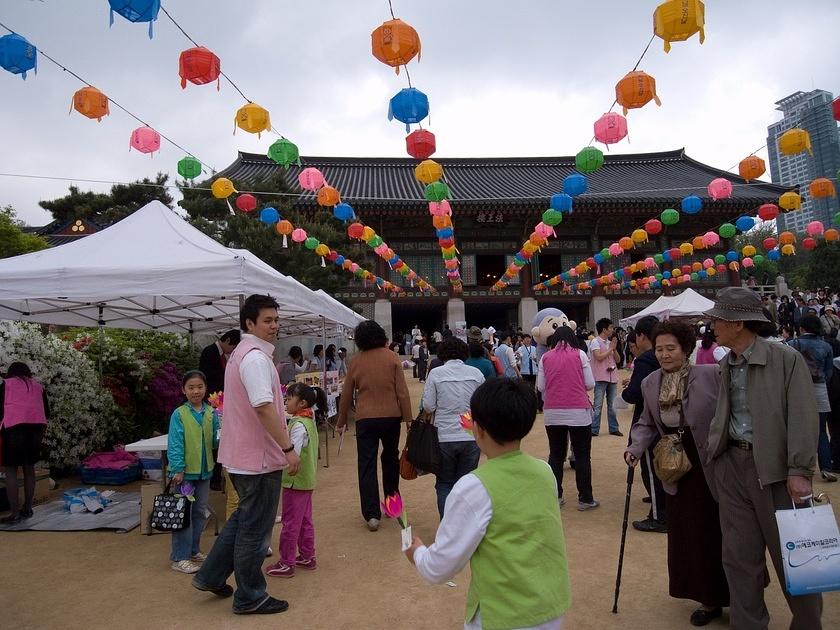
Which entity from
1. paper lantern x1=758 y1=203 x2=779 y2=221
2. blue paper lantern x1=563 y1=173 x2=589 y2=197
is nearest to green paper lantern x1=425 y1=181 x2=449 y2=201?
blue paper lantern x1=563 y1=173 x2=589 y2=197

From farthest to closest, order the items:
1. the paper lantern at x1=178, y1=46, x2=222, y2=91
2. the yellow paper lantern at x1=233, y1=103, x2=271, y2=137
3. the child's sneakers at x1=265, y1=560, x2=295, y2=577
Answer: the yellow paper lantern at x1=233, y1=103, x2=271, y2=137
the paper lantern at x1=178, y1=46, x2=222, y2=91
the child's sneakers at x1=265, y1=560, x2=295, y2=577

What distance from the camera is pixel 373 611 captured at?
11.0 ft

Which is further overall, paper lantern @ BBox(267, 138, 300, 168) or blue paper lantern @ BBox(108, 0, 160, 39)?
paper lantern @ BBox(267, 138, 300, 168)

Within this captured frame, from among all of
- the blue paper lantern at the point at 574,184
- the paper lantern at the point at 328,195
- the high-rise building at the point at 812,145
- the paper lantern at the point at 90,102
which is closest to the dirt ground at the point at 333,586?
the paper lantern at the point at 90,102

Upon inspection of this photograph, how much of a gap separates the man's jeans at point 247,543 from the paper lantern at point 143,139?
5865mm

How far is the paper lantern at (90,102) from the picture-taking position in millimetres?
5938

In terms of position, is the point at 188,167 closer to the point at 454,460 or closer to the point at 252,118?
the point at 252,118

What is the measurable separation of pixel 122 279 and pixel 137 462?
121 inches

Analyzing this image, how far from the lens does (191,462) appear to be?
162 inches

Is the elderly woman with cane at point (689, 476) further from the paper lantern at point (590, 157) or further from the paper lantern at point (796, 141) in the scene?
the paper lantern at point (796, 141)

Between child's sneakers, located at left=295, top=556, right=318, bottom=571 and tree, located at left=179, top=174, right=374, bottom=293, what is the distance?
9583mm

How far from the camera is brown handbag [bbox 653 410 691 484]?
3.17m

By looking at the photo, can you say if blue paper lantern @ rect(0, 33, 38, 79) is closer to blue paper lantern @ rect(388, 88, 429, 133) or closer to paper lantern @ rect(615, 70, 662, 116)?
blue paper lantern @ rect(388, 88, 429, 133)

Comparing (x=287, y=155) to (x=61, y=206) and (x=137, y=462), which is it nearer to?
(x=137, y=462)
